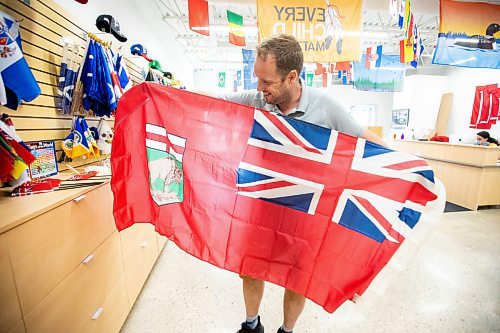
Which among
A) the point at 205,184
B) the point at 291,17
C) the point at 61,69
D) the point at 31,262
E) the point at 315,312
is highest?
the point at 291,17

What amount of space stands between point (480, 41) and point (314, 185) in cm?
552

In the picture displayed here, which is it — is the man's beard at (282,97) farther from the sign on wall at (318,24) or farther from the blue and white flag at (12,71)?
the sign on wall at (318,24)

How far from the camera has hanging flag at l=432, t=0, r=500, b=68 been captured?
414 cm

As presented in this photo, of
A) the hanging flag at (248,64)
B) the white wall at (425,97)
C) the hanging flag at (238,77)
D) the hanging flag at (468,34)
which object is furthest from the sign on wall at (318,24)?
the white wall at (425,97)

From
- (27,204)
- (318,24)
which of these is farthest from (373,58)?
(27,204)

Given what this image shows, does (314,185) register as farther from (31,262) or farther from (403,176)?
(31,262)

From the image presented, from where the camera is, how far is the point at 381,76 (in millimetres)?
7859

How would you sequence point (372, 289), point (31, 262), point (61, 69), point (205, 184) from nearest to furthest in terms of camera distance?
point (31, 262) → point (372, 289) → point (205, 184) → point (61, 69)

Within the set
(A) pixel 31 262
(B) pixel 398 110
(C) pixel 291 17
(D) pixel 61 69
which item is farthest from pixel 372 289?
(B) pixel 398 110

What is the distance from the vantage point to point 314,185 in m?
1.17

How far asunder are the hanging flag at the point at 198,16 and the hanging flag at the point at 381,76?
5812 millimetres

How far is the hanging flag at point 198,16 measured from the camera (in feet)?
11.0

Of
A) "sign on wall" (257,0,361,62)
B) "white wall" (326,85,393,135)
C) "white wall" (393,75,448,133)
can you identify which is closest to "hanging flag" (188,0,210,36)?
"sign on wall" (257,0,361,62)

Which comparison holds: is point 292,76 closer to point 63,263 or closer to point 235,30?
point 63,263
